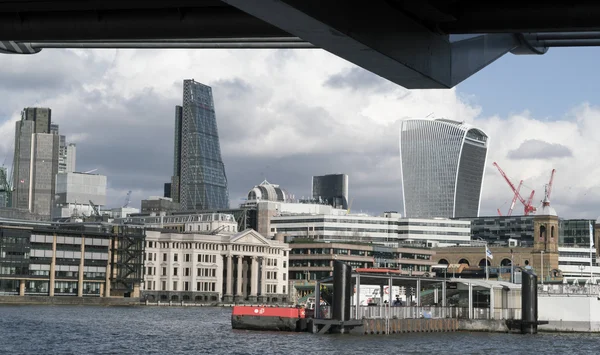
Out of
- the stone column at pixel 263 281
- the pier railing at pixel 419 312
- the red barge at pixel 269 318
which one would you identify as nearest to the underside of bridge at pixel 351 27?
the pier railing at pixel 419 312

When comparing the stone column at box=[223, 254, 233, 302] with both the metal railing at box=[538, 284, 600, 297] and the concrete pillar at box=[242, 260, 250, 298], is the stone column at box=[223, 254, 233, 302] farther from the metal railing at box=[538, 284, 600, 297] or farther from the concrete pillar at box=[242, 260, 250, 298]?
the metal railing at box=[538, 284, 600, 297]

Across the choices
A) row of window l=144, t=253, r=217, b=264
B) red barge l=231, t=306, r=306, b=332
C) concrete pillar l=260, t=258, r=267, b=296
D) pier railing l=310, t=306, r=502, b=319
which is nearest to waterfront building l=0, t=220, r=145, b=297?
row of window l=144, t=253, r=217, b=264

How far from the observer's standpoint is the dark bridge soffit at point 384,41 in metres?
16.4

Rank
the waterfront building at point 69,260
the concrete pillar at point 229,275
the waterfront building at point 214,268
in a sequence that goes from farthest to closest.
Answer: the concrete pillar at point 229,275
the waterfront building at point 214,268
the waterfront building at point 69,260

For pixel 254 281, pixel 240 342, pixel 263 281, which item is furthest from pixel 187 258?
pixel 240 342

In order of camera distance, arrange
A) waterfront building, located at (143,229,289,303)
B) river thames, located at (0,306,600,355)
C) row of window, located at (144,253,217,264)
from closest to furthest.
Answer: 1. river thames, located at (0,306,600,355)
2. row of window, located at (144,253,217,264)
3. waterfront building, located at (143,229,289,303)

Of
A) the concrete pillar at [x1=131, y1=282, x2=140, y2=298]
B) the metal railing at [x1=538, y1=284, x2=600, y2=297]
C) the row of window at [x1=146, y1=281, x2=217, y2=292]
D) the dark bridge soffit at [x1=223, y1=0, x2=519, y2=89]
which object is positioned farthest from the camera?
the row of window at [x1=146, y1=281, x2=217, y2=292]

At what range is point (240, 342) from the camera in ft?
220

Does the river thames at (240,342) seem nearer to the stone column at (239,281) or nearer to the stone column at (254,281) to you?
the stone column at (239,281)

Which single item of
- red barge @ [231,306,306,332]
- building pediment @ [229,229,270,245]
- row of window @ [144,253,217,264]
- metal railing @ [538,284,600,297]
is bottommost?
red barge @ [231,306,306,332]

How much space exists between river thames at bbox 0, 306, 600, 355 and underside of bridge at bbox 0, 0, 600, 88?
3527 cm

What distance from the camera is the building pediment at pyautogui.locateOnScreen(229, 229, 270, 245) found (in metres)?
187

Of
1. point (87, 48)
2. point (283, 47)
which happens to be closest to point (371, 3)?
point (283, 47)

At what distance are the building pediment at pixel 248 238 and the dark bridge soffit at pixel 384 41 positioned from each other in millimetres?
164984
